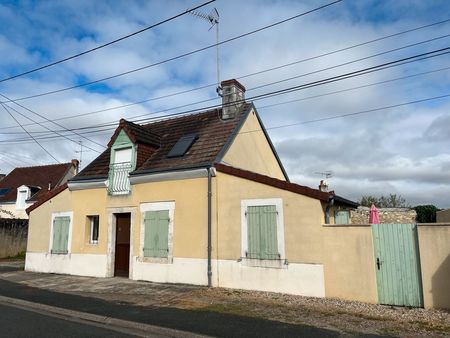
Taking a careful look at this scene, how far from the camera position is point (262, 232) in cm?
1066

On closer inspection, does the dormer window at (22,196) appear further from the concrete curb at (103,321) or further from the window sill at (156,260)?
the concrete curb at (103,321)

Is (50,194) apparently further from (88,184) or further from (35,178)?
(35,178)

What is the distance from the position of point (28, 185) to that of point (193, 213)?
27.5 metres

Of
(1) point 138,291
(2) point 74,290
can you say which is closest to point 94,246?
(2) point 74,290

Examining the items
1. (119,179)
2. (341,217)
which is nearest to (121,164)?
(119,179)

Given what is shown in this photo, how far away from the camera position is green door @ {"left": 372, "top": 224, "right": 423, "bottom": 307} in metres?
8.58

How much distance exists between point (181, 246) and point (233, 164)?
3306 mm

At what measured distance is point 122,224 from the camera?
45.7 feet

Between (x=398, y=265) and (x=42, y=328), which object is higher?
(x=398, y=265)

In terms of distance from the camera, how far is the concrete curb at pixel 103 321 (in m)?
6.71

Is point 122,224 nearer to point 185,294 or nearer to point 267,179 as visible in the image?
point 185,294

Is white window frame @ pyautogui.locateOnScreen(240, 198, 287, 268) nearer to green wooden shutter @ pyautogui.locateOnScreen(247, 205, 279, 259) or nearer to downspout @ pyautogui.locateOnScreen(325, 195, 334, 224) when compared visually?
green wooden shutter @ pyautogui.locateOnScreen(247, 205, 279, 259)

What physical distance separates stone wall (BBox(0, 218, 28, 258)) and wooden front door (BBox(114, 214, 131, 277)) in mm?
12553

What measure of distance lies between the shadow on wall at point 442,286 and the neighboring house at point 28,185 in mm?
30341
